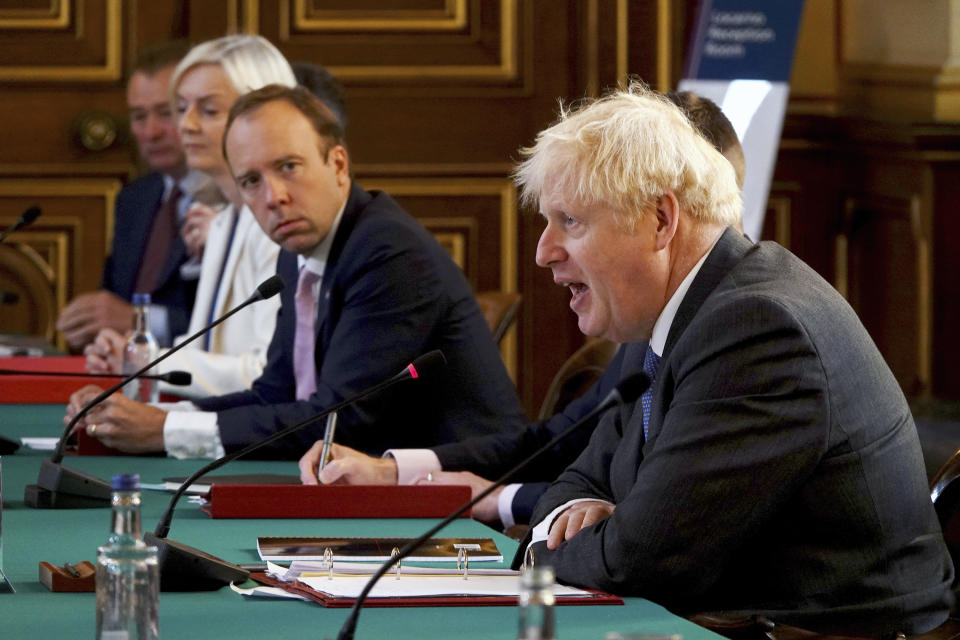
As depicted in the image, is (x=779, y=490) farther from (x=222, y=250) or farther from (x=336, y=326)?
(x=222, y=250)

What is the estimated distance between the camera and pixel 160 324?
488cm

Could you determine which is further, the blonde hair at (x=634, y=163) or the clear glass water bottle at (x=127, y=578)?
the blonde hair at (x=634, y=163)

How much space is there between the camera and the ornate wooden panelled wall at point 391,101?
20.0 feet

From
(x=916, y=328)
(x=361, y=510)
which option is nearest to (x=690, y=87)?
(x=916, y=328)

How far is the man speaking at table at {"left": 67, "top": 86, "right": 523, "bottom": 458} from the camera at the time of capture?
10.3 ft

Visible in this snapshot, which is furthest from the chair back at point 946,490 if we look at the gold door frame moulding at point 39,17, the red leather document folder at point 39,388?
the gold door frame moulding at point 39,17

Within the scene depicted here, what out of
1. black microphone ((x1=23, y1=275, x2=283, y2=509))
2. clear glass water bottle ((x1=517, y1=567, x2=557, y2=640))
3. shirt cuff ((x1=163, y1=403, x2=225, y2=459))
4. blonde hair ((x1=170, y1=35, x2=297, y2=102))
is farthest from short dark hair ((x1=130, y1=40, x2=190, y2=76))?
clear glass water bottle ((x1=517, y1=567, x2=557, y2=640))

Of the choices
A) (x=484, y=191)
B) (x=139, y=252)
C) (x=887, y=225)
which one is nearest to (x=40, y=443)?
(x=139, y=252)

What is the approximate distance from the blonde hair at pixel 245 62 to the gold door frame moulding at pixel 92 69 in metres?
1.57

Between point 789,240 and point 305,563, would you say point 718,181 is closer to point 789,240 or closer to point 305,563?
point 305,563

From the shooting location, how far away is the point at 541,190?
216cm

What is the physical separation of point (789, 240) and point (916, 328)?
0.76 m

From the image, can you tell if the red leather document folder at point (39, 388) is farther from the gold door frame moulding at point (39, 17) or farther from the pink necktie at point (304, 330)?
the gold door frame moulding at point (39, 17)

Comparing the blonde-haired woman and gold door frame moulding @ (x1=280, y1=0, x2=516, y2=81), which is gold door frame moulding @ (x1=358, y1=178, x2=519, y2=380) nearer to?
gold door frame moulding @ (x1=280, y1=0, x2=516, y2=81)
